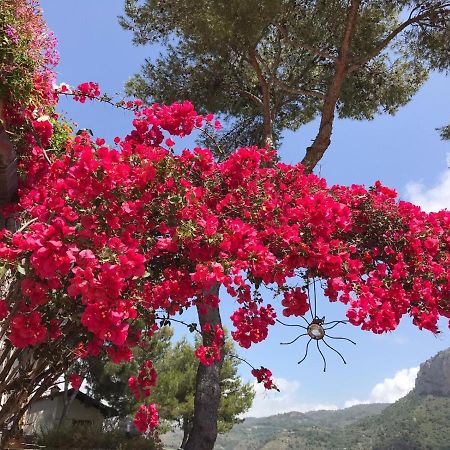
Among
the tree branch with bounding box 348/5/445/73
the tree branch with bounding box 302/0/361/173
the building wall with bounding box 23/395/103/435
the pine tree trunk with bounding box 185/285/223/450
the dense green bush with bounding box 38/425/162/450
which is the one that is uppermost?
the tree branch with bounding box 348/5/445/73

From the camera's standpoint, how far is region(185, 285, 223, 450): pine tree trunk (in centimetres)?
630

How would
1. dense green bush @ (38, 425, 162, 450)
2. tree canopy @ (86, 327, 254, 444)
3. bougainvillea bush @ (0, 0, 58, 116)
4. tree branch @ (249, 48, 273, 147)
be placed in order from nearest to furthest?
bougainvillea bush @ (0, 0, 58, 116), tree branch @ (249, 48, 273, 147), dense green bush @ (38, 425, 162, 450), tree canopy @ (86, 327, 254, 444)

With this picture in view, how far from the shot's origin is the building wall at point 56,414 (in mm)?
20391

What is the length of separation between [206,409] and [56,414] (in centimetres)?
1790

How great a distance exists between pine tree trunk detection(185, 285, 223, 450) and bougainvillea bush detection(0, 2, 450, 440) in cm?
98

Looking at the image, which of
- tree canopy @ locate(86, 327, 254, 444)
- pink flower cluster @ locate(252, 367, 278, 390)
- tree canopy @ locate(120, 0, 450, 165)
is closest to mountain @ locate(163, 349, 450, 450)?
tree canopy @ locate(86, 327, 254, 444)

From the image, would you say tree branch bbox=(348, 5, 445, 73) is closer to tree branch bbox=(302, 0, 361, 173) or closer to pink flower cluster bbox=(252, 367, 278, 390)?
tree branch bbox=(302, 0, 361, 173)

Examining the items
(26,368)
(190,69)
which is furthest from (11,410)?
(190,69)

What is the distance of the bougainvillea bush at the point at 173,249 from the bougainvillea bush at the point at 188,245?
12 millimetres

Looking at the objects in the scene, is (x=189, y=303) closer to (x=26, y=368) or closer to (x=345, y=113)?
(x=26, y=368)

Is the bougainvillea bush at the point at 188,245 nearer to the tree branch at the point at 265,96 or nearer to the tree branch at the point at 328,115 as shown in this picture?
the tree branch at the point at 328,115

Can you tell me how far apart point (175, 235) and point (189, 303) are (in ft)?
2.99

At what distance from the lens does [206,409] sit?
255 inches

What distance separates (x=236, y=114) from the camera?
11.1 m
